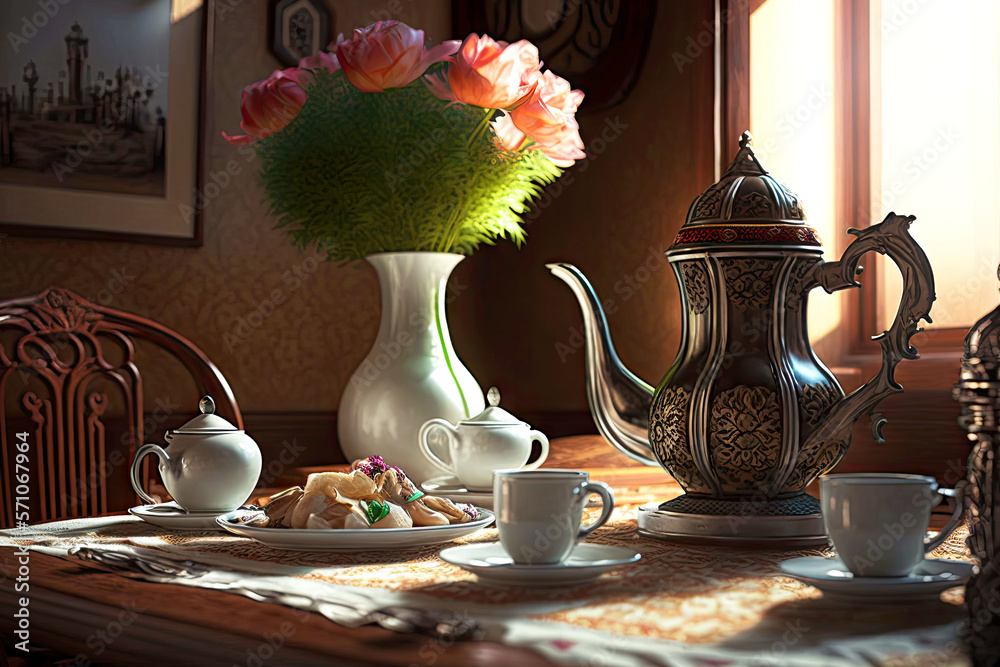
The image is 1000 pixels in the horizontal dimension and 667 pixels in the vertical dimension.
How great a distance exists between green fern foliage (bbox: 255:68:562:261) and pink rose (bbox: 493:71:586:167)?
29 mm

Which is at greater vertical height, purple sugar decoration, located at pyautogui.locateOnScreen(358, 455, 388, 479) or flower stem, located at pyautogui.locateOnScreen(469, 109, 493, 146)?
flower stem, located at pyautogui.locateOnScreen(469, 109, 493, 146)

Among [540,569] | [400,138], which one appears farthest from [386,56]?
[540,569]

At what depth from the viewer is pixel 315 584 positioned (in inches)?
23.5

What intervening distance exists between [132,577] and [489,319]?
2.11m

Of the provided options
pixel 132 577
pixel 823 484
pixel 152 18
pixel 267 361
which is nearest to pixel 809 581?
pixel 823 484

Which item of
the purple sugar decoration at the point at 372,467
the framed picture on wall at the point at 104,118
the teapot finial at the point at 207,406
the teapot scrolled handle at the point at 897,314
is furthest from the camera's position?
the framed picture on wall at the point at 104,118

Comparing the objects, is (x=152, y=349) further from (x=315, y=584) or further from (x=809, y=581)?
(x=809, y=581)

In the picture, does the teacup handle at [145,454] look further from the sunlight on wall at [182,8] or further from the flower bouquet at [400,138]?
the sunlight on wall at [182,8]

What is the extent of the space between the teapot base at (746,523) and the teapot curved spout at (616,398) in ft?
0.35

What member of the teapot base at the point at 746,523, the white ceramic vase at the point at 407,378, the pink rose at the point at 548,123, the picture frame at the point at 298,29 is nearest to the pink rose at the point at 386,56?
the pink rose at the point at 548,123

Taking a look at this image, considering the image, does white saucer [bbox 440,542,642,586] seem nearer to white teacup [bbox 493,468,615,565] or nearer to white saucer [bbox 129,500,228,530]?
white teacup [bbox 493,468,615,565]

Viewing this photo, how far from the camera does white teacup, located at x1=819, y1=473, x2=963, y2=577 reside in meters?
0.55

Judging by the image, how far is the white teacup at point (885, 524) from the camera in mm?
553

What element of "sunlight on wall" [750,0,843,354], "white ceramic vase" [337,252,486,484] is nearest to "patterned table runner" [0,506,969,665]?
"white ceramic vase" [337,252,486,484]
